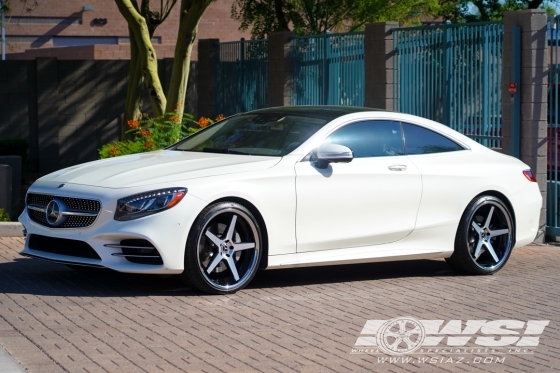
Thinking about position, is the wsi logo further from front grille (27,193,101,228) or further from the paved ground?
front grille (27,193,101,228)

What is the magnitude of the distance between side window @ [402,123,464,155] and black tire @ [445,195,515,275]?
0.57 meters

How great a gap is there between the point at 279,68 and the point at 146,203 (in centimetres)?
905

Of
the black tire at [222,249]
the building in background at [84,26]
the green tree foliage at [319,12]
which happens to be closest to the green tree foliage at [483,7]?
the green tree foliage at [319,12]

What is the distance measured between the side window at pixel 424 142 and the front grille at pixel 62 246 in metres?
3.09

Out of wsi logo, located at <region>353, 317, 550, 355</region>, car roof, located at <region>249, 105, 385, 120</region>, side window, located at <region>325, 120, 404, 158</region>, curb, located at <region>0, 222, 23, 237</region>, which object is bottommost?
wsi logo, located at <region>353, 317, 550, 355</region>

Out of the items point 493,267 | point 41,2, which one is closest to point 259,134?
point 493,267

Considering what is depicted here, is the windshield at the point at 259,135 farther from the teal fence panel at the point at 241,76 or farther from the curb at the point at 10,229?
the teal fence panel at the point at 241,76

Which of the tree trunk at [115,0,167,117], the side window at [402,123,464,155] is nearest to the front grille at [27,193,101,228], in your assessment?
the side window at [402,123,464,155]

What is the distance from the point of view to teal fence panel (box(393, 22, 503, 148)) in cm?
1254

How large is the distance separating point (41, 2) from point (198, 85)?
2307 centimetres

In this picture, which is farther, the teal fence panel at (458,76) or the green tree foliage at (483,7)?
the green tree foliage at (483,7)

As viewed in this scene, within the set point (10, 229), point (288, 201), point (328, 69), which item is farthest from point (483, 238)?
point (328, 69)

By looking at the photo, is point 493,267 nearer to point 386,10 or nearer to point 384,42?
point 384,42

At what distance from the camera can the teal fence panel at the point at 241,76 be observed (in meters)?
18.0
